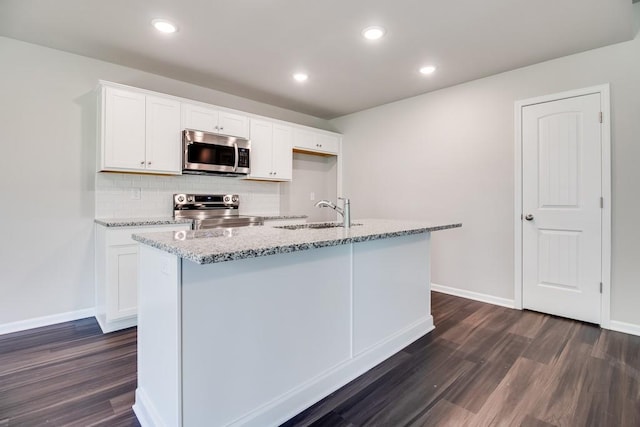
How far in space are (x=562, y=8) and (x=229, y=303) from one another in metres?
2.86

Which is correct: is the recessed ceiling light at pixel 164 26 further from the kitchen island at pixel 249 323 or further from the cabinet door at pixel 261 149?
the kitchen island at pixel 249 323

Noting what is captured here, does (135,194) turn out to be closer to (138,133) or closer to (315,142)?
(138,133)

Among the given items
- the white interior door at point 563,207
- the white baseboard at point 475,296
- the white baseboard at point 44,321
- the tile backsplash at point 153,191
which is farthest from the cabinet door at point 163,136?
the white interior door at point 563,207

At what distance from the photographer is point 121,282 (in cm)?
265

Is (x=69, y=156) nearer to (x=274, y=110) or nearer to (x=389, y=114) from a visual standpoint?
(x=274, y=110)

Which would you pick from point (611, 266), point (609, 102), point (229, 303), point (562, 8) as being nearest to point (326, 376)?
point (229, 303)

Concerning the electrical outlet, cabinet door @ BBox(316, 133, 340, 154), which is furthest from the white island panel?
cabinet door @ BBox(316, 133, 340, 154)

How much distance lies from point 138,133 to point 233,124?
3.34 feet

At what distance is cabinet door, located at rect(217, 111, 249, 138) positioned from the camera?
351 cm

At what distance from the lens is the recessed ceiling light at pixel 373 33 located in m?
2.43

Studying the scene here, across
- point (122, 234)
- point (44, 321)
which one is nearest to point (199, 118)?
point (122, 234)

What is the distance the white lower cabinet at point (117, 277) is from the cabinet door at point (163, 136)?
69 centimetres

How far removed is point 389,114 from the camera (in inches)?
168

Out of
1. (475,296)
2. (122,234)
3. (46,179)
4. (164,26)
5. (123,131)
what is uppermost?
(164,26)
